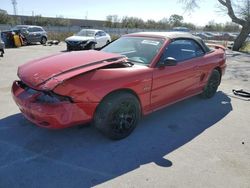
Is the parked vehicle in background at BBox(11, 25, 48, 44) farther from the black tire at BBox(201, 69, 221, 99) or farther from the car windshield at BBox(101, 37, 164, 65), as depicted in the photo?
the black tire at BBox(201, 69, 221, 99)

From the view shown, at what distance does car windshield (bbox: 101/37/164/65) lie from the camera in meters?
4.10

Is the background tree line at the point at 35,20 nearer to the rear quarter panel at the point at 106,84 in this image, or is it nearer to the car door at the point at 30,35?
the car door at the point at 30,35

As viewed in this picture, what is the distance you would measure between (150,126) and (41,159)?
1.86 meters

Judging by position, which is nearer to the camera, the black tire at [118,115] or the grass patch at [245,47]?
the black tire at [118,115]

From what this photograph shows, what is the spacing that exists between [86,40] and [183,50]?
1093 centimetres

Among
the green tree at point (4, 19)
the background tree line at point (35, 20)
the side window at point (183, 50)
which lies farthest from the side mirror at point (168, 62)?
the background tree line at point (35, 20)

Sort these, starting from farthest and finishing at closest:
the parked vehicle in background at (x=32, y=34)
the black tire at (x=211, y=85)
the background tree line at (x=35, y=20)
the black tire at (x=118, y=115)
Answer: the background tree line at (x=35, y=20) → the parked vehicle in background at (x=32, y=34) → the black tire at (x=211, y=85) → the black tire at (x=118, y=115)

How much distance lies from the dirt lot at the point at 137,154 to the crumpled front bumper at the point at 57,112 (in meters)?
0.43

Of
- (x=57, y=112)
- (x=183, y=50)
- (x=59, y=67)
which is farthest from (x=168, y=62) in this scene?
(x=57, y=112)

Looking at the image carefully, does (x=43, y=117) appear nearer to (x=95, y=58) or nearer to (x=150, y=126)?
(x=95, y=58)

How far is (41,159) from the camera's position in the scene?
308cm

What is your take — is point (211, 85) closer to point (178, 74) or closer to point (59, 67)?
point (178, 74)

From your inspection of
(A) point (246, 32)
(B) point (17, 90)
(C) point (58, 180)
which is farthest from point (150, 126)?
(A) point (246, 32)

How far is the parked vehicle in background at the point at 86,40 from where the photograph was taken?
574 inches
